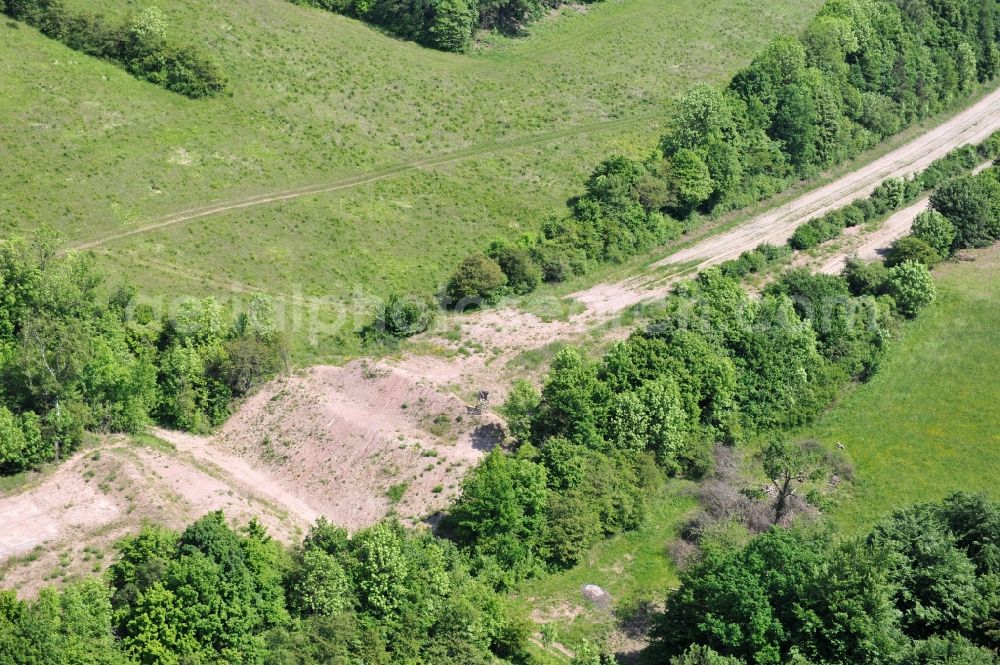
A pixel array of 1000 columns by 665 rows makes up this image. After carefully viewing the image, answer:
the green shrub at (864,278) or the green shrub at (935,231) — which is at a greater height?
the green shrub at (935,231)

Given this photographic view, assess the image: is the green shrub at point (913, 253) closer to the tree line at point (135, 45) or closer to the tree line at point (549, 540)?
the tree line at point (549, 540)

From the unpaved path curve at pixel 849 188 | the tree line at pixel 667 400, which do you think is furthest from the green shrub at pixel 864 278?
the unpaved path curve at pixel 849 188

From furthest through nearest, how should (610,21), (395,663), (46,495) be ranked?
(610,21) < (46,495) < (395,663)

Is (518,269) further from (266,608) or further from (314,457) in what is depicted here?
(266,608)

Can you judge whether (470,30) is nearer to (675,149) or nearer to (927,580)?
(675,149)

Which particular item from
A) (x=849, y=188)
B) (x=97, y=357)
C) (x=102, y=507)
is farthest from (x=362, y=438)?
(x=849, y=188)

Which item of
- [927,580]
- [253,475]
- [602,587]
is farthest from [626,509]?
[253,475]

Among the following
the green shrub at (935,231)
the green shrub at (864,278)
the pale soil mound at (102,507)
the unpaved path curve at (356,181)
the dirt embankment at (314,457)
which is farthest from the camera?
the green shrub at (935,231)
